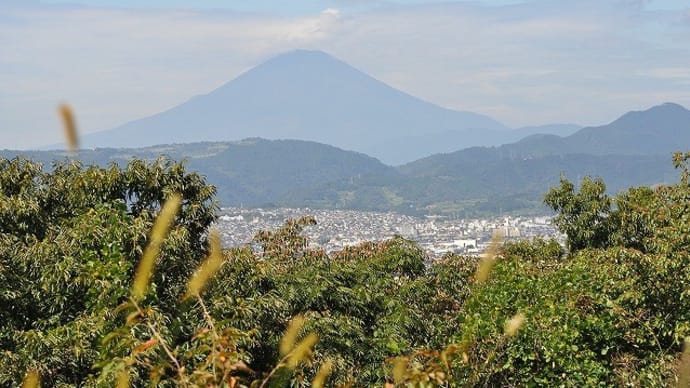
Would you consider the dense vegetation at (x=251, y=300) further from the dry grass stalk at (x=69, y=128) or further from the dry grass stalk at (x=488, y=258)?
the dry grass stalk at (x=69, y=128)

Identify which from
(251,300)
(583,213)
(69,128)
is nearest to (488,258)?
(69,128)

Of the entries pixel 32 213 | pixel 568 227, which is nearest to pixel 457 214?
pixel 568 227

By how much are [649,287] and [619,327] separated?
629mm

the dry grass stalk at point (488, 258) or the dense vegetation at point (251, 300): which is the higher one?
the dry grass stalk at point (488, 258)

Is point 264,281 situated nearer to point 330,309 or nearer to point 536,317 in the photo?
point 330,309

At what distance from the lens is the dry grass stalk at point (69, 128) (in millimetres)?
1155

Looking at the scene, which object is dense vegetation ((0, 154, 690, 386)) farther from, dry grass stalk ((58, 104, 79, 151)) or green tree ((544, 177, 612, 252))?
green tree ((544, 177, 612, 252))

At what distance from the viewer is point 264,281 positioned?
925 centimetres

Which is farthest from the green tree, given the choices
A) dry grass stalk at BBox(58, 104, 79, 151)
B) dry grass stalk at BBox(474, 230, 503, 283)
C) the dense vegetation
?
dry grass stalk at BBox(58, 104, 79, 151)

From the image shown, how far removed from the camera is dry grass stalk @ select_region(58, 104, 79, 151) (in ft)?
3.79

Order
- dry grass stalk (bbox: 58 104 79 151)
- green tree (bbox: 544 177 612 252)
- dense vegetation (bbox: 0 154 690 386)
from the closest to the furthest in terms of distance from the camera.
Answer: dry grass stalk (bbox: 58 104 79 151), dense vegetation (bbox: 0 154 690 386), green tree (bbox: 544 177 612 252)

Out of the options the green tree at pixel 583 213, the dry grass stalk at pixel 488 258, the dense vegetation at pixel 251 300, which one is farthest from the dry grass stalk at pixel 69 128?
the green tree at pixel 583 213

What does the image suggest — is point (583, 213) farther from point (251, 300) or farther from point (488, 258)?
point (488, 258)

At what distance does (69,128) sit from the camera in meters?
1.17
